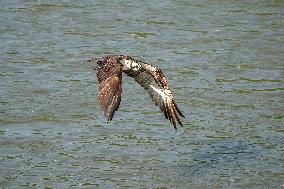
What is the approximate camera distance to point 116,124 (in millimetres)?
12234

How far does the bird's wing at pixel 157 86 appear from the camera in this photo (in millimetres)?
9367

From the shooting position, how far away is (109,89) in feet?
27.0

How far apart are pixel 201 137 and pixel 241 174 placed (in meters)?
1.49

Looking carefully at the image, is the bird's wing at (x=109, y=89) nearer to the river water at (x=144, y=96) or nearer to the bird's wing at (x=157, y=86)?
the bird's wing at (x=157, y=86)

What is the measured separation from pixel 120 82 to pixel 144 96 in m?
5.14

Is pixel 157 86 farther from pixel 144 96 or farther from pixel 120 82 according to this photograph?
pixel 144 96

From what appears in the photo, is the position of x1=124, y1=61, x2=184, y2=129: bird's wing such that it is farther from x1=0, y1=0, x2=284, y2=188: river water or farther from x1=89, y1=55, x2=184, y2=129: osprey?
x1=0, y1=0, x2=284, y2=188: river water

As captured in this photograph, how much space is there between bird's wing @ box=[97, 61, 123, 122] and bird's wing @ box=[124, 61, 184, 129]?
0.88 m

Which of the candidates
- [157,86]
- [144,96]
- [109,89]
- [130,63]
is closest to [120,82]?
[109,89]

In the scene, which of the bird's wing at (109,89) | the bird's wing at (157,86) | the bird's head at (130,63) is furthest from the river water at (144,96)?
the bird's wing at (109,89)

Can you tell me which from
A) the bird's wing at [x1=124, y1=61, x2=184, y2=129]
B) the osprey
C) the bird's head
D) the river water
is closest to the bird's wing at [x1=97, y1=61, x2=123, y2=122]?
the osprey

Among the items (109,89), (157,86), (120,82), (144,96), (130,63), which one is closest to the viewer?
(109,89)

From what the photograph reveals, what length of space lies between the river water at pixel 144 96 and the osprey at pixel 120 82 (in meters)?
1.13

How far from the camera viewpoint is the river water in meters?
10.5
